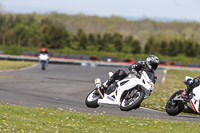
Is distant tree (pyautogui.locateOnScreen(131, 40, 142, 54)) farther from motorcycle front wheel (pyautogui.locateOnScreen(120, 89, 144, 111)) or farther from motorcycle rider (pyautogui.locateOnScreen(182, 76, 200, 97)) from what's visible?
motorcycle front wheel (pyautogui.locateOnScreen(120, 89, 144, 111))

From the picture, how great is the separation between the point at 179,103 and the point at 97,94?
8.54 feet

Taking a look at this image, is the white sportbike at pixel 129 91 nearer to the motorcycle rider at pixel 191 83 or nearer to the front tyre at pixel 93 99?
the front tyre at pixel 93 99

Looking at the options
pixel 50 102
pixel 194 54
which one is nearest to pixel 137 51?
pixel 194 54

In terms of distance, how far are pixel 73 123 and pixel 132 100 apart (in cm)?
223

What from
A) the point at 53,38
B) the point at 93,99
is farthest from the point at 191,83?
the point at 53,38

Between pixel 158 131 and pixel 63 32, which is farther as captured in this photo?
pixel 63 32

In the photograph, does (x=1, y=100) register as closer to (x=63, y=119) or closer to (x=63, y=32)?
(x=63, y=119)

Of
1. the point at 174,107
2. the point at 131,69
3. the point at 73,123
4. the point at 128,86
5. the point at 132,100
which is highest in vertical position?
the point at 131,69

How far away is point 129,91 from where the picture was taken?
476 inches

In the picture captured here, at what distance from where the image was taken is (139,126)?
10.2 metres

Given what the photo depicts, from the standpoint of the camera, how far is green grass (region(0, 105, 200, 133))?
30.4 feet

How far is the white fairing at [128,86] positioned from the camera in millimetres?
11844

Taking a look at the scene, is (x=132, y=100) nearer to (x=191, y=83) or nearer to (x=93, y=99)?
(x=93, y=99)

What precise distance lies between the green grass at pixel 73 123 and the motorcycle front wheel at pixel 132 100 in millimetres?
499
